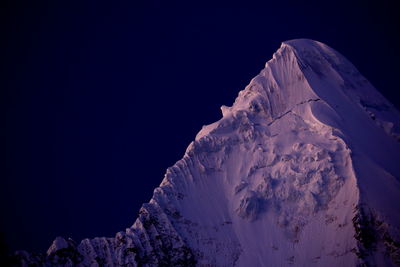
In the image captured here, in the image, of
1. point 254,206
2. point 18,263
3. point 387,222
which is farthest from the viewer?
point 254,206

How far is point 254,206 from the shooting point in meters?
94.8

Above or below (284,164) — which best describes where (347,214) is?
below

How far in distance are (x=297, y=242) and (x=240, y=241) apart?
12.9 meters

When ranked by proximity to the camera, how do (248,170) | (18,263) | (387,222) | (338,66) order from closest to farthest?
1. (18,263)
2. (387,222)
3. (248,170)
4. (338,66)

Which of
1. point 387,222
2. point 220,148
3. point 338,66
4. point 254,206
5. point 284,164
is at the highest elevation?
point 338,66

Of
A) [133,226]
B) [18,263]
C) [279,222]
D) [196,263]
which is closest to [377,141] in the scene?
[279,222]

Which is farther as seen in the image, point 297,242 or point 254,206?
point 254,206

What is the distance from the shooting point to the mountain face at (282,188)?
82.7 m

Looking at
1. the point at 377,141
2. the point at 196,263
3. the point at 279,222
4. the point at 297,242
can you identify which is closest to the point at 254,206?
the point at 279,222

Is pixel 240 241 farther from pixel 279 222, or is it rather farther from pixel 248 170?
pixel 248 170

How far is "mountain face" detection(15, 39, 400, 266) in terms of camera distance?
271 ft

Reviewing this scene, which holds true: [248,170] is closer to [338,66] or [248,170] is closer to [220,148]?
[220,148]

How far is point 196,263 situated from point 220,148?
32.6 metres

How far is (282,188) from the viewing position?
311 feet
